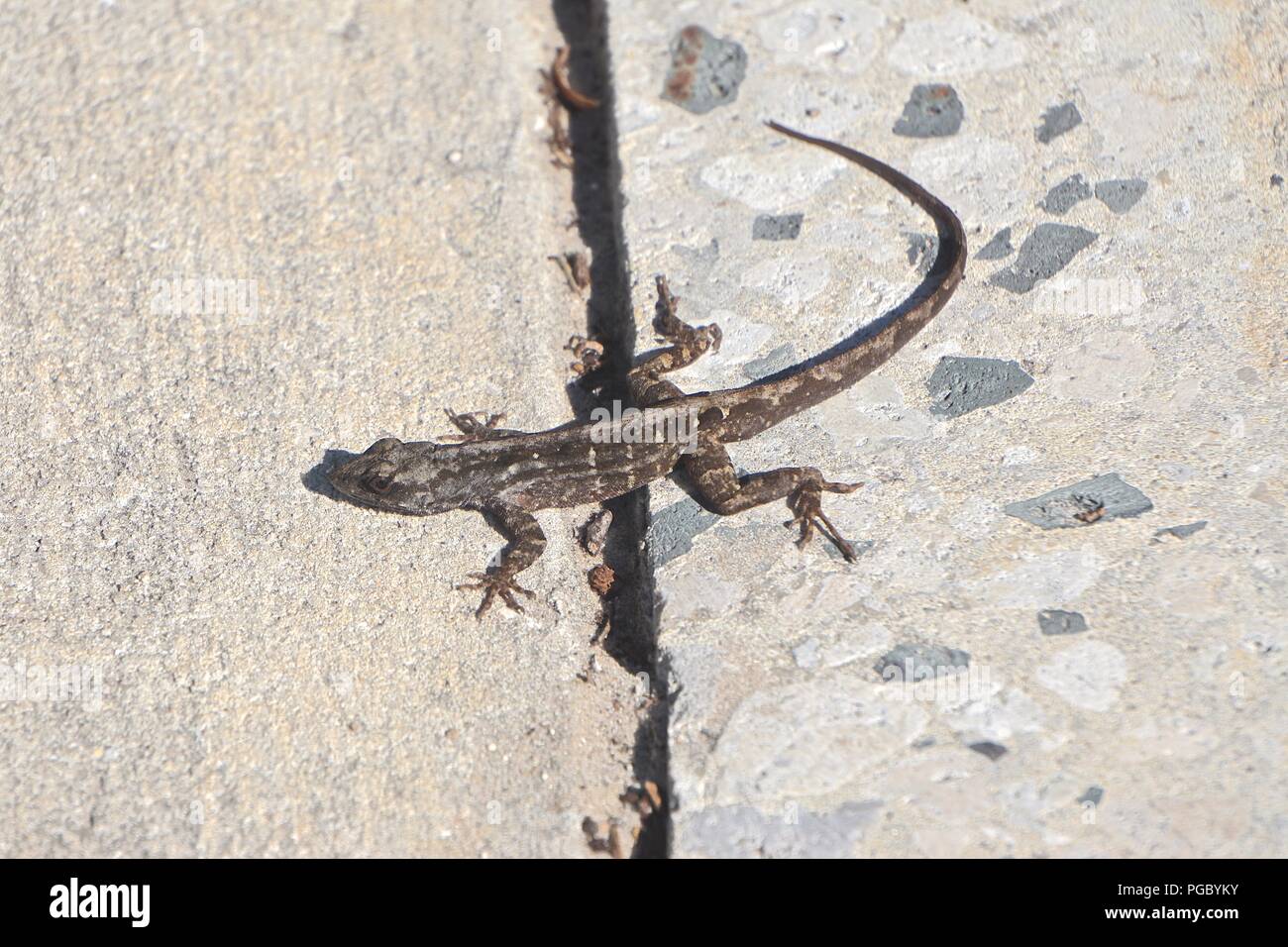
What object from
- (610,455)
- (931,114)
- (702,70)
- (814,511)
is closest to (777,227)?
(931,114)

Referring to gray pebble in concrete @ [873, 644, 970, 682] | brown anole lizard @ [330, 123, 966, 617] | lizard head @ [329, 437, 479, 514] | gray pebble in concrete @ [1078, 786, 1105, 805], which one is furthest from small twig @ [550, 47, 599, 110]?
gray pebble in concrete @ [1078, 786, 1105, 805]

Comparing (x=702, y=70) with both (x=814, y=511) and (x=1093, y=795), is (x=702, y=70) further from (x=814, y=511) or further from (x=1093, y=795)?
(x=1093, y=795)

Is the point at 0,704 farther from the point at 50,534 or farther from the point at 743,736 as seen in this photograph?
the point at 743,736

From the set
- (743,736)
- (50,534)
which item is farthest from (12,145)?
(743,736)

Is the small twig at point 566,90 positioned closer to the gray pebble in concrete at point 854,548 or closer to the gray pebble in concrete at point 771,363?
the gray pebble in concrete at point 771,363

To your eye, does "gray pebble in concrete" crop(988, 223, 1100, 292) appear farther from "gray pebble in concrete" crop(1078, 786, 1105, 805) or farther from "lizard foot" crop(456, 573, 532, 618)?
"lizard foot" crop(456, 573, 532, 618)

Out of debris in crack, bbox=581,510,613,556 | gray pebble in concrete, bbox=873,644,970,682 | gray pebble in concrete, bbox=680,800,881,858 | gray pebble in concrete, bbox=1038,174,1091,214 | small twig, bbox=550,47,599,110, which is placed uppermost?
small twig, bbox=550,47,599,110

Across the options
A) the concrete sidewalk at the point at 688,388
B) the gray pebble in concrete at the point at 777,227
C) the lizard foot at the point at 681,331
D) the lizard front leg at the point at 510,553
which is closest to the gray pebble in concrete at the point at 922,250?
the concrete sidewalk at the point at 688,388
